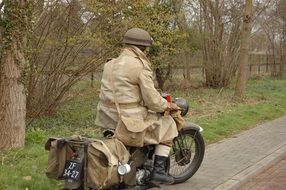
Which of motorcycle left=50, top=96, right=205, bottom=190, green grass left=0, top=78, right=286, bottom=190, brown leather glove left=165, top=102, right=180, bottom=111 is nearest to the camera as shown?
motorcycle left=50, top=96, right=205, bottom=190

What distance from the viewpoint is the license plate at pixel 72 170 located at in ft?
16.6

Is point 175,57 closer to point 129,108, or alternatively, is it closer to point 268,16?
point 268,16

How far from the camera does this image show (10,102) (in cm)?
754

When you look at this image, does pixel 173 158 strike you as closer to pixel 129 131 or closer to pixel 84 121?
pixel 129 131

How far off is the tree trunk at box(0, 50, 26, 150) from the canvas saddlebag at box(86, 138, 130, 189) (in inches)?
113

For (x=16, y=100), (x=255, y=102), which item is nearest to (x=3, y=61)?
(x=16, y=100)

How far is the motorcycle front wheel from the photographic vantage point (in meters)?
6.59

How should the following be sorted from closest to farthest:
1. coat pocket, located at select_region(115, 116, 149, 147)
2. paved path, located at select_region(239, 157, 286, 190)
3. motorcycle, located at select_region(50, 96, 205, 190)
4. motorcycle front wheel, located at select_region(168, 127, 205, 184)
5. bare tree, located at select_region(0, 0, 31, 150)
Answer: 1. motorcycle, located at select_region(50, 96, 205, 190)
2. coat pocket, located at select_region(115, 116, 149, 147)
3. motorcycle front wheel, located at select_region(168, 127, 205, 184)
4. paved path, located at select_region(239, 157, 286, 190)
5. bare tree, located at select_region(0, 0, 31, 150)

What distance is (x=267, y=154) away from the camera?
878 centimetres

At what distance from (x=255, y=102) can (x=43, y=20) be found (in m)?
8.48

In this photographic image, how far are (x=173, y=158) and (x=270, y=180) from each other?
1741 mm

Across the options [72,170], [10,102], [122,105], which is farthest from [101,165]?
[10,102]

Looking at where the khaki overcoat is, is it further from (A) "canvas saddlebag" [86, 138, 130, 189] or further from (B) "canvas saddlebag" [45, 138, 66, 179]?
(B) "canvas saddlebag" [45, 138, 66, 179]

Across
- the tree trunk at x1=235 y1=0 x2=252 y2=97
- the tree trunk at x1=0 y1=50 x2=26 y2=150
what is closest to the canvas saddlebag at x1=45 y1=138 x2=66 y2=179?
the tree trunk at x1=0 y1=50 x2=26 y2=150
